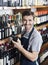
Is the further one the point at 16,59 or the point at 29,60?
the point at 16,59

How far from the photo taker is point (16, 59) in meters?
2.56

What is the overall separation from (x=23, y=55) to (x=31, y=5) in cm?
97

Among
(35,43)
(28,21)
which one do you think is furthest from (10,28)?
(35,43)

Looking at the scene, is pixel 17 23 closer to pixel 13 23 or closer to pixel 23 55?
pixel 13 23

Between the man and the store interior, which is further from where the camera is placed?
the store interior

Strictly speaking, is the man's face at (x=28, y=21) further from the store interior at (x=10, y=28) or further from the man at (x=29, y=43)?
the store interior at (x=10, y=28)

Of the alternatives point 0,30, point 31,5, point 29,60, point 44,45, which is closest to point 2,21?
point 0,30

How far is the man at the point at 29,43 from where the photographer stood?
2.04m

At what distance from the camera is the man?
6.70ft

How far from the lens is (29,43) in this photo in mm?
2135

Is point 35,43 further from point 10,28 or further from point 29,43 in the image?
point 10,28

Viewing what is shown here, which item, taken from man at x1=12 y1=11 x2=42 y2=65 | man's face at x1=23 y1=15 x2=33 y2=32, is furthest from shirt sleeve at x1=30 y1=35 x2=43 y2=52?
man's face at x1=23 y1=15 x2=33 y2=32

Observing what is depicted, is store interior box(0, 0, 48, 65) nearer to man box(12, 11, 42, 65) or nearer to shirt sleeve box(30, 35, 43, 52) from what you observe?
man box(12, 11, 42, 65)

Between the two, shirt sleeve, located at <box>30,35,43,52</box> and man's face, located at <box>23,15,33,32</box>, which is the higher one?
man's face, located at <box>23,15,33,32</box>
